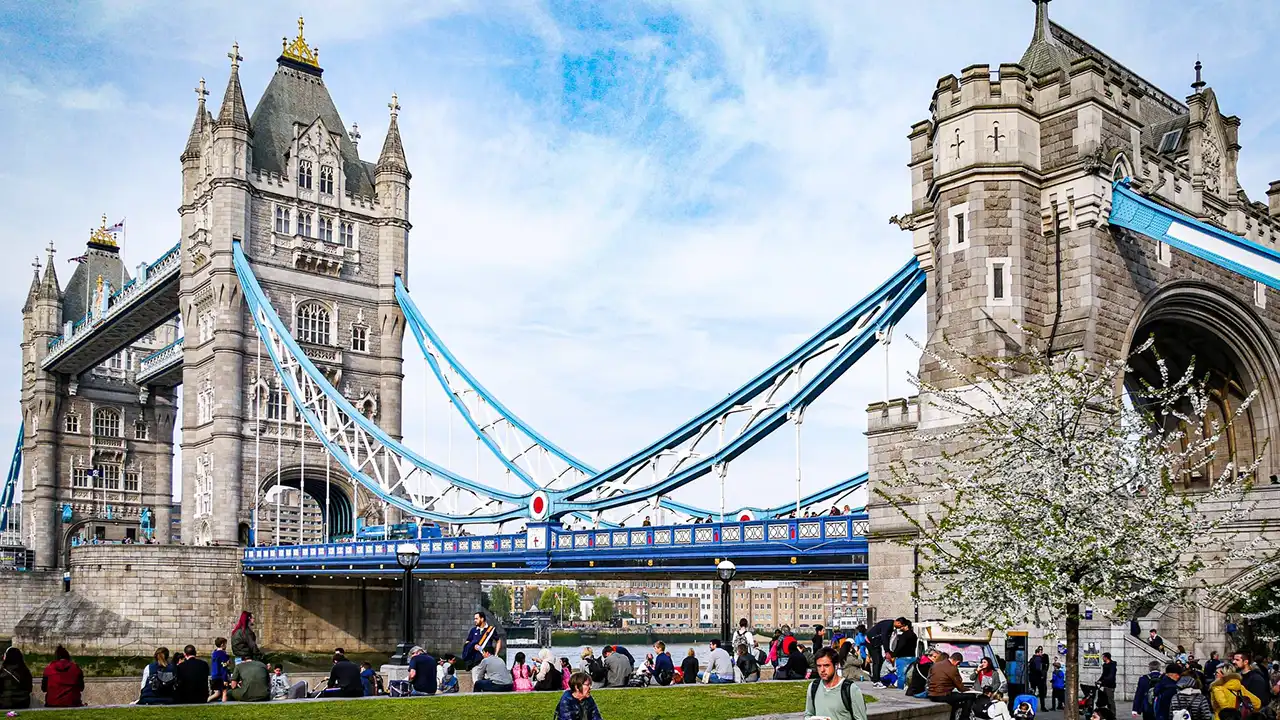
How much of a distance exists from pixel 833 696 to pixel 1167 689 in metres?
7.10

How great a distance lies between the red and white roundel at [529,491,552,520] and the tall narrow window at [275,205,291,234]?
2182 cm

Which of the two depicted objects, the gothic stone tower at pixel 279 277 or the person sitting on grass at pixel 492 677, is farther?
the gothic stone tower at pixel 279 277

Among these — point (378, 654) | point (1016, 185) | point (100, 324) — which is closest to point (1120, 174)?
point (1016, 185)

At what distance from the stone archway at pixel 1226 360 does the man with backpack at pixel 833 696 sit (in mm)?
20560

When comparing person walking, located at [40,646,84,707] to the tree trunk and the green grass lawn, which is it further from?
the tree trunk

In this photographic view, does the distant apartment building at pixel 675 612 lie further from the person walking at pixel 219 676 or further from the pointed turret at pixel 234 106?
the person walking at pixel 219 676

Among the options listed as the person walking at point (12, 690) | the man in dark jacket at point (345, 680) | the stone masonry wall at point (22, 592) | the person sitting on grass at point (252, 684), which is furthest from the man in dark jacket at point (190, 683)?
the stone masonry wall at point (22, 592)

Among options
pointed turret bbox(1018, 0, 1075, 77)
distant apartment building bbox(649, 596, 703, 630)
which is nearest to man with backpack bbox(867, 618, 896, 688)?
pointed turret bbox(1018, 0, 1075, 77)

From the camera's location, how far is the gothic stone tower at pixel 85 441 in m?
72.8

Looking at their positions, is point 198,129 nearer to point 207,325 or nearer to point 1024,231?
point 207,325

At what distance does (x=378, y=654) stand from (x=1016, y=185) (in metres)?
38.0

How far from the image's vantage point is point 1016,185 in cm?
2547

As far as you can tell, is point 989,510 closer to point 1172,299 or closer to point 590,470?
point 1172,299

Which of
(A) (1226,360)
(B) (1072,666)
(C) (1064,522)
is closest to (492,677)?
(B) (1072,666)
